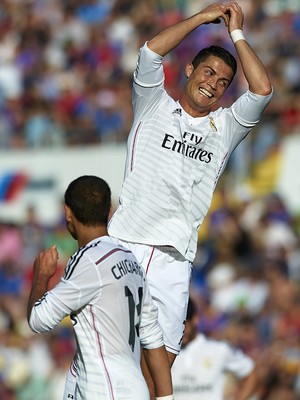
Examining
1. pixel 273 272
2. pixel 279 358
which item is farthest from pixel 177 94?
pixel 279 358

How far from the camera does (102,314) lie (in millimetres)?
5977

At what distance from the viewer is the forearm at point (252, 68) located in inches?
254

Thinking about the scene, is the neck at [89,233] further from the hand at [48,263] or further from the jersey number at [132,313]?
the jersey number at [132,313]

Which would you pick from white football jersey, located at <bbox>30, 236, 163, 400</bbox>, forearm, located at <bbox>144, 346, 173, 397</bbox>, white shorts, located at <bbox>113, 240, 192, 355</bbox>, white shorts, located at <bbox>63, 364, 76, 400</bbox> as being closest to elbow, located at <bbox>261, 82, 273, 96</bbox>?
white shorts, located at <bbox>113, 240, 192, 355</bbox>

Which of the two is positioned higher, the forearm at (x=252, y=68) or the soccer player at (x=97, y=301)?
the forearm at (x=252, y=68)

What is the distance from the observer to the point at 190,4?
754 inches

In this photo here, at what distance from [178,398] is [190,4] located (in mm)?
10978

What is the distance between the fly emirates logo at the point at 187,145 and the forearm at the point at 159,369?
113cm

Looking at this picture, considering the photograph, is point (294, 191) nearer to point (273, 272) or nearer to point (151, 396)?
point (273, 272)

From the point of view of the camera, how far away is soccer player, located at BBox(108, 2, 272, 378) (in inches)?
257

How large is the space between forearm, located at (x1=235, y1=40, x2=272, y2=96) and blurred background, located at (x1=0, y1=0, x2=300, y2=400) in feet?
19.1

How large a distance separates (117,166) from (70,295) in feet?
36.7

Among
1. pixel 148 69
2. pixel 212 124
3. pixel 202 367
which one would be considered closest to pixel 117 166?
pixel 202 367

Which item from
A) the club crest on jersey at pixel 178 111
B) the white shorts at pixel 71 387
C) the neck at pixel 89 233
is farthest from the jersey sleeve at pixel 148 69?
the white shorts at pixel 71 387
